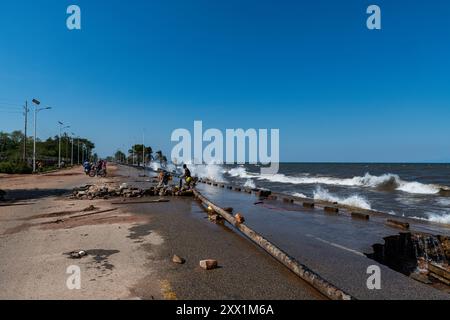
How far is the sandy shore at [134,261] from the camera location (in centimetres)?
460

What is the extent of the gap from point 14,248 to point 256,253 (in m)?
5.31

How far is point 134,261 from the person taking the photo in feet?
19.7

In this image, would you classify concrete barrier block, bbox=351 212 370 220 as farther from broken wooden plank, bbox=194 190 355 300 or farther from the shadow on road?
the shadow on road

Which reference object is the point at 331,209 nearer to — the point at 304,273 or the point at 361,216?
the point at 361,216

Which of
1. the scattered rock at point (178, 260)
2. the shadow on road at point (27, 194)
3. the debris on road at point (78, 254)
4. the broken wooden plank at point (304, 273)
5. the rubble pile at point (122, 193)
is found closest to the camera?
the broken wooden plank at point (304, 273)

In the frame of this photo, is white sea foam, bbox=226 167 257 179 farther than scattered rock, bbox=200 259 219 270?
Yes

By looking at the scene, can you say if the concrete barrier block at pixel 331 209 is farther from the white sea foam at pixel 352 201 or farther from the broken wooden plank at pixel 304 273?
the broken wooden plank at pixel 304 273

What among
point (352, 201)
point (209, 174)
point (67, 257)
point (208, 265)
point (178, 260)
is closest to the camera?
point (208, 265)

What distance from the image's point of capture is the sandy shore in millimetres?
4598

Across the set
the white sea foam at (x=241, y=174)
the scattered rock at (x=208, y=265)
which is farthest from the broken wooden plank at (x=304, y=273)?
the white sea foam at (x=241, y=174)

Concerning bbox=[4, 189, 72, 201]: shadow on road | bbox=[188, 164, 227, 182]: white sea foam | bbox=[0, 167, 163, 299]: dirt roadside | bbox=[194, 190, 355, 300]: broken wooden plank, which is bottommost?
bbox=[188, 164, 227, 182]: white sea foam

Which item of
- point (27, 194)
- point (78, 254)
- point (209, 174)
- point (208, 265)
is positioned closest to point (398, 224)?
point (208, 265)

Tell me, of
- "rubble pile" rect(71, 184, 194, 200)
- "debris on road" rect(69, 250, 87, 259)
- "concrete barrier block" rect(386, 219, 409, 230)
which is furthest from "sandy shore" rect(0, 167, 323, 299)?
"rubble pile" rect(71, 184, 194, 200)
